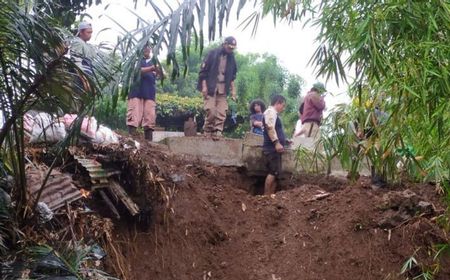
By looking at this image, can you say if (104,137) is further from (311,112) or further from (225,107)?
(311,112)

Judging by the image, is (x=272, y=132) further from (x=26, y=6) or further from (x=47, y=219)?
(x=26, y=6)

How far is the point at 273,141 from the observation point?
32.6 ft

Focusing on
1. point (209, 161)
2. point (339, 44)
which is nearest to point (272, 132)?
point (209, 161)

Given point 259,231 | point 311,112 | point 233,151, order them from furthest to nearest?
point 311,112 → point 233,151 → point 259,231

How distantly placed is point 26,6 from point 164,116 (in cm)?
1319

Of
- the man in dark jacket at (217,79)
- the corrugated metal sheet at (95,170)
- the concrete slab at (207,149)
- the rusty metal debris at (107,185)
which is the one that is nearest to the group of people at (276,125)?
the concrete slab at (207,149)

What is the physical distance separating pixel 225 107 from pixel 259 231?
249 centimetres

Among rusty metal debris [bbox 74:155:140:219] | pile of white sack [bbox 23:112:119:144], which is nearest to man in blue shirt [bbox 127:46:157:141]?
pile of white sack [bbox 23:112:119:144]

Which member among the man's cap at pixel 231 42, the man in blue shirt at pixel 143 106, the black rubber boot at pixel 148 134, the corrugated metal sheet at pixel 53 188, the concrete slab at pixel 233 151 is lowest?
the corrugated metal sheet at pixel 53 188

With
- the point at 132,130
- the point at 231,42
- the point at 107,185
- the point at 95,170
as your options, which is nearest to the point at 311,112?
the point at 231,42

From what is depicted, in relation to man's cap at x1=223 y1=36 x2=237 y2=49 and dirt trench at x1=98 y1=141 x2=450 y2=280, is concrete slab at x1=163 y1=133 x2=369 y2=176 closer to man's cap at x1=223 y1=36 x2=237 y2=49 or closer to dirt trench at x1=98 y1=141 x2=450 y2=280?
dirt trench at x1=98 y1=141 x2=450 y2=280

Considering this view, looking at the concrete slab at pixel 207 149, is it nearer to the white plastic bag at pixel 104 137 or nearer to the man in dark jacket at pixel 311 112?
the man in dark jacket at pixel 311 112

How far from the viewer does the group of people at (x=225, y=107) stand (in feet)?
32.8

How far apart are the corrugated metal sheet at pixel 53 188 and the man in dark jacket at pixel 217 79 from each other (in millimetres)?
3978
